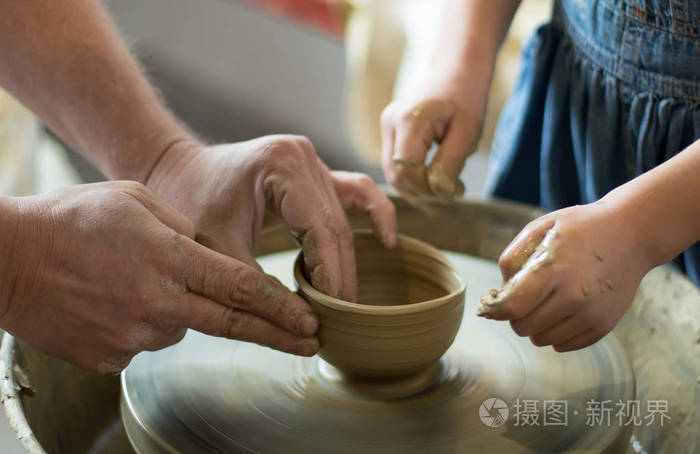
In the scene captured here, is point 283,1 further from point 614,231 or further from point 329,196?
point 614,231

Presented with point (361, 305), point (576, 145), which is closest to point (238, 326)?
point (361, 305)

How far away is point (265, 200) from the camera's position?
45.8 inches

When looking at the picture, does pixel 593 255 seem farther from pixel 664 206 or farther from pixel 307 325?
pixel 307 325

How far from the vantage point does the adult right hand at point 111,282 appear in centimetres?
94

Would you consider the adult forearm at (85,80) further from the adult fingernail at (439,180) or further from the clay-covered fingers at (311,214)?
the adult fingernail at (439,180)

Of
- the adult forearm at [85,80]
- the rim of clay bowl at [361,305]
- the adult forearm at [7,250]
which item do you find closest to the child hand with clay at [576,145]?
the rim of clay bowl at [361,305]

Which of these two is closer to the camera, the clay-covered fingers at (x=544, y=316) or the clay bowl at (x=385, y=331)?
the clay-covered fingers at (x=544, y=316)

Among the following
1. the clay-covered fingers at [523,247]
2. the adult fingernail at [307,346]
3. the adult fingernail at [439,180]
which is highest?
the clay-covered fingers at [523,247]

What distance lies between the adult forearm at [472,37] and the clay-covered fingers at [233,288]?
59cm

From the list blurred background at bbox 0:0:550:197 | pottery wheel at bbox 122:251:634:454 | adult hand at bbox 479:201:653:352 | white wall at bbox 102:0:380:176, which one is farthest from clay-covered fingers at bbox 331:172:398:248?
white wall at bbox 102:0:380:176

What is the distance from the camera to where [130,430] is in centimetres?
108

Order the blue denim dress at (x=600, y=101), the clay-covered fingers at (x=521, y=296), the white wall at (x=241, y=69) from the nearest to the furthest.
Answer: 1. the clay-covered fingers at (x=521, y=296)
2. the blue denim dress at (x=600, y=101)
3. the white wall at (x=241, y=69)

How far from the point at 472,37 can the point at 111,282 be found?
82 centimetres

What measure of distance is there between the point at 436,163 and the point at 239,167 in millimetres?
Answer: 369
